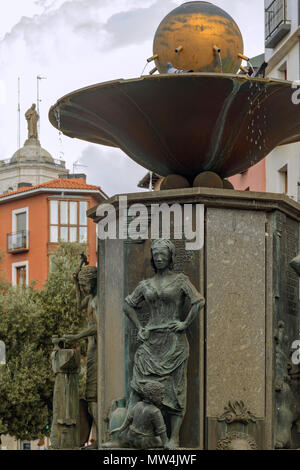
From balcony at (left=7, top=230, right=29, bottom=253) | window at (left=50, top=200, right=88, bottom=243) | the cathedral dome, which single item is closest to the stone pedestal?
window at (left=50, top=200, right=88, bottom=243)

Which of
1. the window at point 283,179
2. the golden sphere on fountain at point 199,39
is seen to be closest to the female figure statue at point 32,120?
the window at point 283,179

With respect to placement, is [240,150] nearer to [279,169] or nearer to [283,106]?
[283,106]

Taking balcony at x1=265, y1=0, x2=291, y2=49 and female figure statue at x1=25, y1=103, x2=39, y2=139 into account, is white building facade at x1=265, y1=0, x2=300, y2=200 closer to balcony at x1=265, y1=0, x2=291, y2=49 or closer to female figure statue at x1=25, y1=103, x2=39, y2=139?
balcony at x1=265, y1=0, x2=291, y2=49

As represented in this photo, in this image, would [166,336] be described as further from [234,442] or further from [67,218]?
[67,218]

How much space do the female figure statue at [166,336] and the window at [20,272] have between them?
166ft

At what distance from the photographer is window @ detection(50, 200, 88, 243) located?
6366 cm

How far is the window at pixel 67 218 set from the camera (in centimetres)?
6366

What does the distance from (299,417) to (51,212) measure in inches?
2066

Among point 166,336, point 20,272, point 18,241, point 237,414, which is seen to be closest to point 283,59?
point 20,272

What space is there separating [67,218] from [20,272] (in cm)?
406

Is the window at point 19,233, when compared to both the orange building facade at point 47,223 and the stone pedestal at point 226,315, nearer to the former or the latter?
the orange building facade at point 47,223

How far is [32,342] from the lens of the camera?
3897cm

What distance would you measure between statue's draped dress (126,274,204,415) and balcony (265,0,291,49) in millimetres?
28391

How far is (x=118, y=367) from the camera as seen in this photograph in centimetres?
1243
